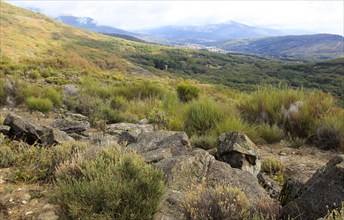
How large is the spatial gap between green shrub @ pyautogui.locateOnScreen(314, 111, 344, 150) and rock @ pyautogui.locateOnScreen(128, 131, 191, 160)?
3190mm

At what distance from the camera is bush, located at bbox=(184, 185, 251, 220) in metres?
2.91

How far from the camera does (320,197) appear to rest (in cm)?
310

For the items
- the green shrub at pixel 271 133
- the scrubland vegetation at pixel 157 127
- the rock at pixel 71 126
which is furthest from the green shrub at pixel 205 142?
the rock at pixel 71 126

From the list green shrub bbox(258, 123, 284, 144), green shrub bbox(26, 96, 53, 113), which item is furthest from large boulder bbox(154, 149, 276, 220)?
green shrub bbox(26, 96, 53, 113)

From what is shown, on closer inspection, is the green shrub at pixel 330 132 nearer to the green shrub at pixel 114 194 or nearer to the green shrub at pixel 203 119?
the green shrub at pixel 203 119

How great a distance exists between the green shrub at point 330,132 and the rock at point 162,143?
319 centimetres

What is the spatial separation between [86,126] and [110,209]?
4.76 metres

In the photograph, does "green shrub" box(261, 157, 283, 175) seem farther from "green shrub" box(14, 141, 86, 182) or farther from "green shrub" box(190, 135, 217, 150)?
"green shrub" box(14, 141, 86, 182)

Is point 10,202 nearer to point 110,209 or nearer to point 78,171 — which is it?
point 78,171

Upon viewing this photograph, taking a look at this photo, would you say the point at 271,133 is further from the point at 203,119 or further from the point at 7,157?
the point at 7,157

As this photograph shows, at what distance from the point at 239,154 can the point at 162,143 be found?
4.50ft

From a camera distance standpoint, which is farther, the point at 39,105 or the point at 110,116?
the point at 39,105

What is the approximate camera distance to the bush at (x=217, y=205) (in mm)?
2914

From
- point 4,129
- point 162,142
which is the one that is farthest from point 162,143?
point 4,129
